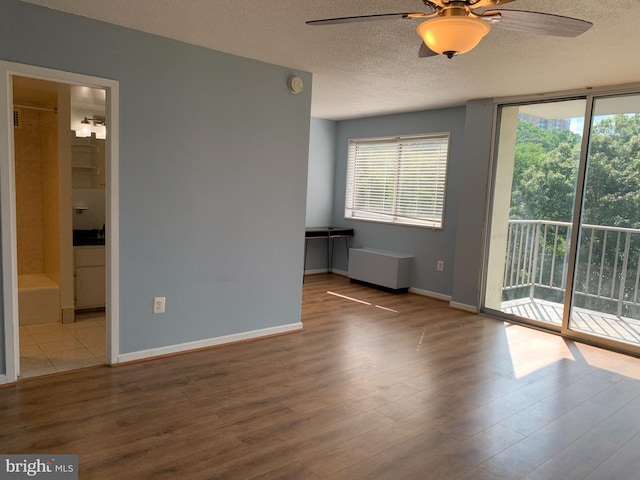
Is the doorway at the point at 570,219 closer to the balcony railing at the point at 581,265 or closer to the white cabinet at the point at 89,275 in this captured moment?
the balcony railing at the point at 581,265

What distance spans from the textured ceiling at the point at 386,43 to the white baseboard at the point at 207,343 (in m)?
2.34

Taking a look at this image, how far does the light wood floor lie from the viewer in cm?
223

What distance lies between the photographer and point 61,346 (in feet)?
11.8

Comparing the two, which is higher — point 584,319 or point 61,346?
point 584,319

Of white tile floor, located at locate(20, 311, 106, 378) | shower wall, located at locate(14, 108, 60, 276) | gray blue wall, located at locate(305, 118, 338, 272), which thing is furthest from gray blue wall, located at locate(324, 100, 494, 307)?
shower wall, located at locate(14, 108, 60, 276)

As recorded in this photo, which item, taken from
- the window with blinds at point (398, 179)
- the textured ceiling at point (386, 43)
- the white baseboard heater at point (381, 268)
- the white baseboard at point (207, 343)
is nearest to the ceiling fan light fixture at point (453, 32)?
the textured ceiling at point (386, 43)

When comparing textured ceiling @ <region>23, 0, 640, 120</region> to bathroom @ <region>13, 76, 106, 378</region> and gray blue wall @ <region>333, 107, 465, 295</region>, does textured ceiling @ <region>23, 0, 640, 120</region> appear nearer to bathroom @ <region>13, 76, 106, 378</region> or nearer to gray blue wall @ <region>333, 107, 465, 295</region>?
gray blue wall @ <region>333, 107, 465, 295</region>

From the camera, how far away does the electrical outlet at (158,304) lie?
3.43 metres

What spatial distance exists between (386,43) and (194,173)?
172cm

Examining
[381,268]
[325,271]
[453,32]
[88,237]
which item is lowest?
[325,271]

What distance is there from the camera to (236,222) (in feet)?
12.5

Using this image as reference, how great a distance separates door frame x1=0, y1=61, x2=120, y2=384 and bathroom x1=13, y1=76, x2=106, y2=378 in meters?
0.51

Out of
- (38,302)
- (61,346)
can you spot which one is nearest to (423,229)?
(61,346)

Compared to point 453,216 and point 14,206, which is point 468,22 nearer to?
point 14,206
